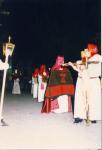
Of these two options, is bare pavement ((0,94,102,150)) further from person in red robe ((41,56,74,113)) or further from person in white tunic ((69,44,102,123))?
person in red robe ((41,56,74,113))

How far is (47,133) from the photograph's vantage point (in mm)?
9078

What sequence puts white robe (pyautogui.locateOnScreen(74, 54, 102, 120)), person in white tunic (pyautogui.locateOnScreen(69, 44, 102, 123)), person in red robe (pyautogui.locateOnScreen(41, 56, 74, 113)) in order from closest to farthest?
person in white tunic (pyautogui.locateOnScreen(69, 44, 102, 123)) → white robe (pyautogui.locateOnScreen(74, 54, 102, 120)) → person in red robe (pyautogui.locateOnScreen(41, 56, 74, 113))

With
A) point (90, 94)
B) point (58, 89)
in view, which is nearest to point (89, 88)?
point (90, 94)

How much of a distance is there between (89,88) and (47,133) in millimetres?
1773

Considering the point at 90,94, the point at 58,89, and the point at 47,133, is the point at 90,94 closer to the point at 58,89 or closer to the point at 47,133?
the point at 47,133

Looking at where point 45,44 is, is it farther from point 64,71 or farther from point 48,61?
point 64,71

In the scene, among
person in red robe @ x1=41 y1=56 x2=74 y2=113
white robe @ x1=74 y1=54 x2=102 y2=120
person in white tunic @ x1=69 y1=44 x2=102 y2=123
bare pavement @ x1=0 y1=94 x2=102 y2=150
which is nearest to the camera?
bare pavement @ x1=0 y1=94 x2=102 y2=150

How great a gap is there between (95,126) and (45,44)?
22929 mm

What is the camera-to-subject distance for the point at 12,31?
3675cm

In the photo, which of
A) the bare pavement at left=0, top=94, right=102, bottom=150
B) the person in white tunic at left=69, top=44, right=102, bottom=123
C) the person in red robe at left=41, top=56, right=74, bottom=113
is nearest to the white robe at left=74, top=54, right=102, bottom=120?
the person in white tunic at left=69, top=44, right=102, bottom=123

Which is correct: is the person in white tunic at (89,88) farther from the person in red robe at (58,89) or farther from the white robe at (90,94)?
the person in red robe at (58,89)

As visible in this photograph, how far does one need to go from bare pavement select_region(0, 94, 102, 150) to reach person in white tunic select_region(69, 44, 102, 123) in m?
0.29

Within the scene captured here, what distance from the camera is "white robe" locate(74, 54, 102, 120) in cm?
1016

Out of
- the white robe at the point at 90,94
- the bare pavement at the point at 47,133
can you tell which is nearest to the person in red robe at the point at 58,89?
the bare pavement at the point at 47,133
